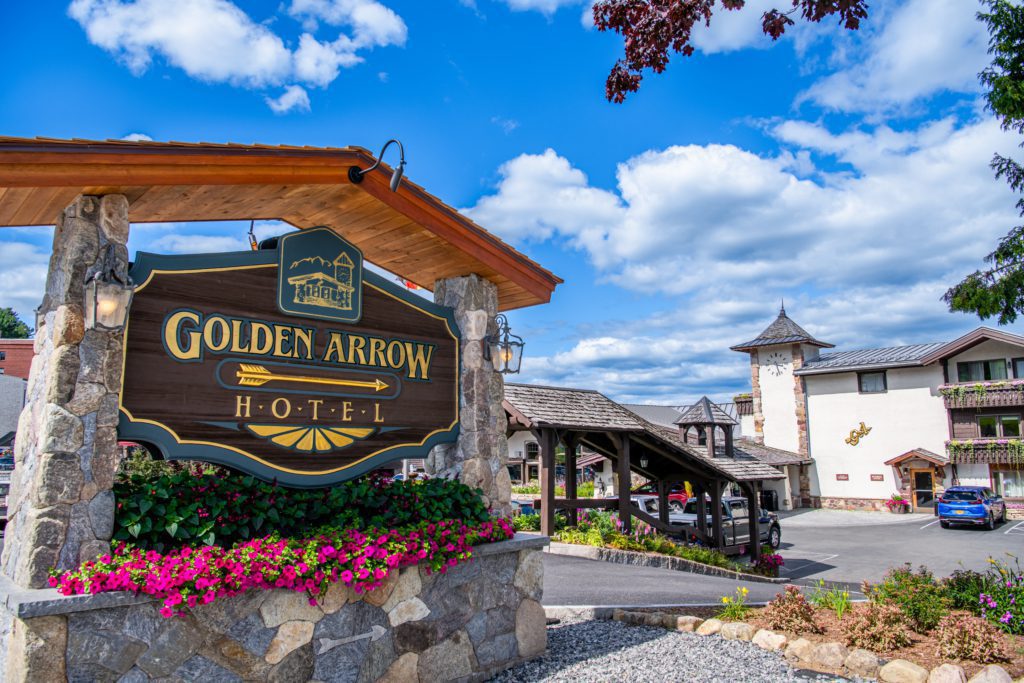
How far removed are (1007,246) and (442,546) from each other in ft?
34.8

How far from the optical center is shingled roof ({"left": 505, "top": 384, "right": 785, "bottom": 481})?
1500 centimetres

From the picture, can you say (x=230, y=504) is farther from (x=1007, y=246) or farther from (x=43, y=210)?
(x=1007, y=246)

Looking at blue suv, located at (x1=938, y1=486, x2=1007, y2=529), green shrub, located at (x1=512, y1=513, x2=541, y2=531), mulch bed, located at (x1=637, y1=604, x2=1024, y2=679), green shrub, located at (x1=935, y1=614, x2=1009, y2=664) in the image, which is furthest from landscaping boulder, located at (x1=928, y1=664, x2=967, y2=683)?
blue suv, located at (x1=938, y1=486, x2=1007, y2=529)

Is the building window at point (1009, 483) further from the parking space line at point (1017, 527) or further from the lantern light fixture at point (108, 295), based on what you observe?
the lantern light fixture at point (108, 295)

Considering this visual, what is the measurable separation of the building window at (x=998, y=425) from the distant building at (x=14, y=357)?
5534 cm

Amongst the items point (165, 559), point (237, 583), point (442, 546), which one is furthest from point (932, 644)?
point (165, 559)

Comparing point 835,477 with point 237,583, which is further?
point 835,477

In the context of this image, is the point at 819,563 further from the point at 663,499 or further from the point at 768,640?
the point at 768,640

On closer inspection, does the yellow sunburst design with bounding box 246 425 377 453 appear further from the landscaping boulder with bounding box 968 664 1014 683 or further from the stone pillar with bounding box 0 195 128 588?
the landscaping boulder with bounding box 968 664 1014 683

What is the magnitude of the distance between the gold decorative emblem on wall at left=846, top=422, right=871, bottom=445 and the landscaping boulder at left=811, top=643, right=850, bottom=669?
30853 millimetres

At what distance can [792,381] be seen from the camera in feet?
118

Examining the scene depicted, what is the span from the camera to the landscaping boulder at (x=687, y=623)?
746cm

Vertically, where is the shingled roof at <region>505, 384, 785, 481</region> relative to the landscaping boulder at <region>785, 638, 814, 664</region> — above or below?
above

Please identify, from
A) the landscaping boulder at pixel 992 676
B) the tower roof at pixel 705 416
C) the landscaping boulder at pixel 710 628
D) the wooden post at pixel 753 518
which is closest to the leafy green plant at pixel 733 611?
the landscaping boulder at pixel 710 628
